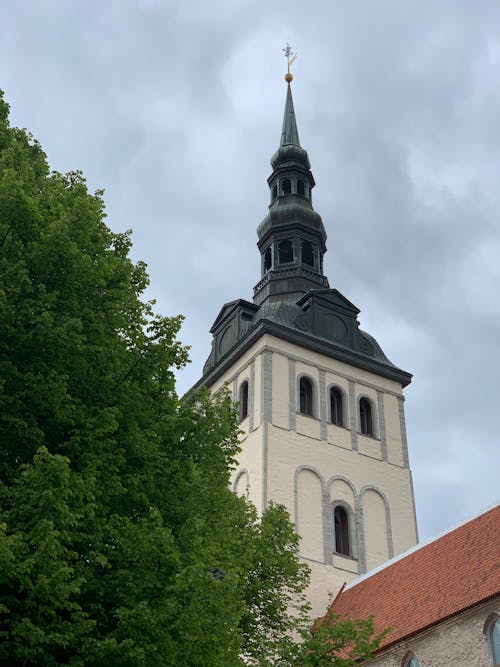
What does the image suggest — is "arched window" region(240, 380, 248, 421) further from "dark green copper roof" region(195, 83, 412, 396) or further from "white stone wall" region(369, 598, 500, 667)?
"white stone wall" region(369, 598, 500, 667)

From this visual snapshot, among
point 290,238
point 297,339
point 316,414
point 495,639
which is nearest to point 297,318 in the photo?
point 297,339

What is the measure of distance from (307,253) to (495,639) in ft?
75.1

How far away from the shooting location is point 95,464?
9961 mm

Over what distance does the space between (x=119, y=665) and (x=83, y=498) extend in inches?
70.5

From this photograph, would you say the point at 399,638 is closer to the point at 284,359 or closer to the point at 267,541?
the point at 267,541

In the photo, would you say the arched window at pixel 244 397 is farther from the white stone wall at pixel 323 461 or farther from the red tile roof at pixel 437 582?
the red tile roof at pixel 437 582

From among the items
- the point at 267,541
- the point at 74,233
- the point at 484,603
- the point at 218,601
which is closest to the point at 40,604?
the point at 218,601

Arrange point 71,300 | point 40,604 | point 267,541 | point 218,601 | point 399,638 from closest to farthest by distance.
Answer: point 40,604 < point 218,601 < point 71,300 < point 267,541 < point 399,638

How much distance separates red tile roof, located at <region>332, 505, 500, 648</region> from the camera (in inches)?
765

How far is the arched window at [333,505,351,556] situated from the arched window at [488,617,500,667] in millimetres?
11992

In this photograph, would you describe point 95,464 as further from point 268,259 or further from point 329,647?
point 268,259

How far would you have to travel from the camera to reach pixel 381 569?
26000mm

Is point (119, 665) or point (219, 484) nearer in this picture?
point (119, 665)

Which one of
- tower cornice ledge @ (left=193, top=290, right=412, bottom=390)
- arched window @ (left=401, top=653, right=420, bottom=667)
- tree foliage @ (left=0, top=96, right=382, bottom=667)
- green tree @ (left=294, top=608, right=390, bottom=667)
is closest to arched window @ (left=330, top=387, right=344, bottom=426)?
tower cornice ledge @ (left=193, top=290, right=412, bottom=390)
